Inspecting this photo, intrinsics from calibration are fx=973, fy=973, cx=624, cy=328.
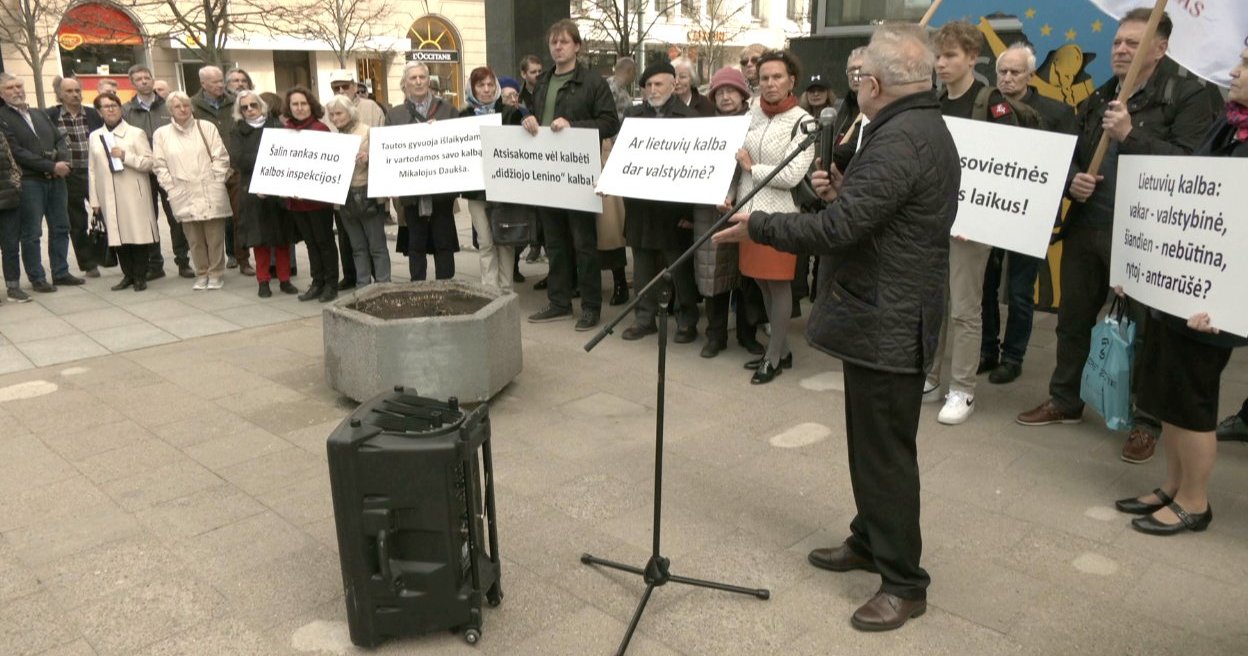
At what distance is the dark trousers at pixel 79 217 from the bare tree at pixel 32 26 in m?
16.3

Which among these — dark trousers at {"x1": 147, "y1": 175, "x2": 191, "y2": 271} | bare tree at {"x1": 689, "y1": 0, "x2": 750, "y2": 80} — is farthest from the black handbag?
bare tree at {"x1": 689, "y1": 0, "x2": 750, "y2": 80}

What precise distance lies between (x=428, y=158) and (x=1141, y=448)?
17.9ft

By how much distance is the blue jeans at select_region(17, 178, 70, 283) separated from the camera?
9.01 metres

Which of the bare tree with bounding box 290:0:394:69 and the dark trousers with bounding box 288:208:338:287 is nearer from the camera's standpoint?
the dark trousers with bounding box 288:208:338:287

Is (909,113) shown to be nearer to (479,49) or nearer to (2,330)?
(2,330)

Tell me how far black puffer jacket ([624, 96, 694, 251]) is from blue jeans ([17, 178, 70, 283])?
5.93 meters

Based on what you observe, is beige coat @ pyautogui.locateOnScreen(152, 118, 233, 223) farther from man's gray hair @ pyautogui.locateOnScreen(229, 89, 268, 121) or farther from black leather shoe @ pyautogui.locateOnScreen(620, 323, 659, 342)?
black leather shoe @ pyautogui.locateOnScreen(620, 323, 659, 342)

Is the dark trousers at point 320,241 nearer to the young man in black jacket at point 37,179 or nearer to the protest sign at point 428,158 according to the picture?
the protest sign at point 428,158

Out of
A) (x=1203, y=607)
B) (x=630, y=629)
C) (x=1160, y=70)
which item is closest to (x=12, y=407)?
(x=630, y=629)

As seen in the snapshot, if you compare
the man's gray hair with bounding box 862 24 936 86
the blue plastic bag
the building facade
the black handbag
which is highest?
the building facade

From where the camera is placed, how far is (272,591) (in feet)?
12.0

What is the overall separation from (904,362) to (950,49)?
2637 millimetres

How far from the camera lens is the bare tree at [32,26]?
2362 cm

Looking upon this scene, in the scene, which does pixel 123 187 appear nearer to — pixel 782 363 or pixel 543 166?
pixel 543 166
